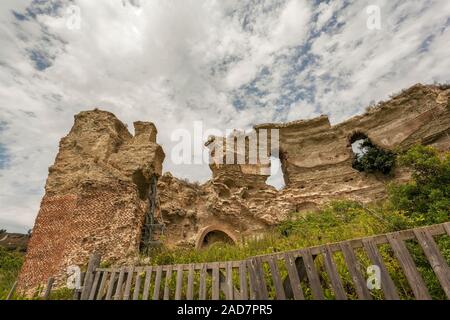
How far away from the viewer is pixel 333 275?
2727 mm

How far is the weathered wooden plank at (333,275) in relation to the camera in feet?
8.49

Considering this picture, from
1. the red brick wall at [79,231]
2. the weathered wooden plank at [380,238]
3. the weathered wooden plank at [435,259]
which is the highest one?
the red brick wall at [79,231]

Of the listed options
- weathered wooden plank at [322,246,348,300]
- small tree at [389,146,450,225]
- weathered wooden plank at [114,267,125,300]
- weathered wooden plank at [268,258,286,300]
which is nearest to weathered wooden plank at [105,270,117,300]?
weathered wooden plank at [114,267,125,300]

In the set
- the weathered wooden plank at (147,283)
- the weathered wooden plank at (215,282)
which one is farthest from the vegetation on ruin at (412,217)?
the weathered wooden plank at (147,283)

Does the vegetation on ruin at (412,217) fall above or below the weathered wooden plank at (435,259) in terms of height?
above

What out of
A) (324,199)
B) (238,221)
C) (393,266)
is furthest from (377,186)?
(393,266)

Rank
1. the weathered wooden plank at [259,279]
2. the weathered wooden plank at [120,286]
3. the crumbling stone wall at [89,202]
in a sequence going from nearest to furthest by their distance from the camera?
the weathered wooden plank at [259,279]
the weathered wooden plank at [120,286]
the crumbling stone wall at [89,202]

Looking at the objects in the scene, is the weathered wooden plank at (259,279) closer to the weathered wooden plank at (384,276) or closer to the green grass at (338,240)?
the weathered wooden plank at (384,276)

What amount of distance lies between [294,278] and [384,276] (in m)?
0.94

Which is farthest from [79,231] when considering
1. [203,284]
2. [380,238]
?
[380,238]

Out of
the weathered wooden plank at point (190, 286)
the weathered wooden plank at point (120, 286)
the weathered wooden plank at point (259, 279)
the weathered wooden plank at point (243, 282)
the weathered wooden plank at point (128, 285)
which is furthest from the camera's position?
the weathered wooden plank at point (120, 286)

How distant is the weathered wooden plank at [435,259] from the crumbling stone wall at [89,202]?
854cm

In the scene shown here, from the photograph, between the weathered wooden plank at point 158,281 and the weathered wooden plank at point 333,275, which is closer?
the weathered wooden plank at point 333,275
